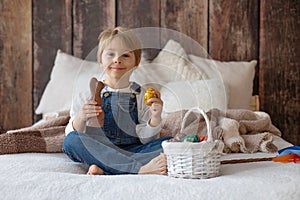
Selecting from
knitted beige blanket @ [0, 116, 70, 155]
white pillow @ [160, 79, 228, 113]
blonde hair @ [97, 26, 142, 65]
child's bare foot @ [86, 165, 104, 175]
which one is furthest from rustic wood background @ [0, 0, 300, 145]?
child's bare foot @ [86, 165, 104, 175]

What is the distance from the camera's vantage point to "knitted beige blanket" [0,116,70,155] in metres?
1.88

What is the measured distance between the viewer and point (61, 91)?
2734mm

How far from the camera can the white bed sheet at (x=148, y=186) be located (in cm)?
131

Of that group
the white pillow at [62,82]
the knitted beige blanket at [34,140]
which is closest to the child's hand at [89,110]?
the knitted beige blanket at [34,140]

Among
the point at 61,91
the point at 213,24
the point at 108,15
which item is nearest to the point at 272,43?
the point at 213,24

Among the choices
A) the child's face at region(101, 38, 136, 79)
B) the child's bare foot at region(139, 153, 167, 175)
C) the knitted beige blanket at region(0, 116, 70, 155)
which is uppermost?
the child's face at region(101, 38, 136, 79)

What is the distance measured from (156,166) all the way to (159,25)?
1.54m

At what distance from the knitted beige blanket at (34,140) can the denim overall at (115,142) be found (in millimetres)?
226

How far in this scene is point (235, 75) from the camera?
2758mm

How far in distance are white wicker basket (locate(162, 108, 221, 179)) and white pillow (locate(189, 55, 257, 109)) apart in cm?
121

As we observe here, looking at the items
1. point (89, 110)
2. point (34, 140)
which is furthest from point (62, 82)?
point (89, 110)

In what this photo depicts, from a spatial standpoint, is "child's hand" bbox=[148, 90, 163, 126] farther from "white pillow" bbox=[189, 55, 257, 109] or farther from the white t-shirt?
"white pillow" bbox=[189, 55, 257, 109]

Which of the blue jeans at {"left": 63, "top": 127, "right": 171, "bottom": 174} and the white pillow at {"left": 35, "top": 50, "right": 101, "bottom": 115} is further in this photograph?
the white pillow at {"left": 35, "top": 50, "right": 101, "bottom": 115}

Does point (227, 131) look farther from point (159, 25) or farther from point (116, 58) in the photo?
point (159, 25)
